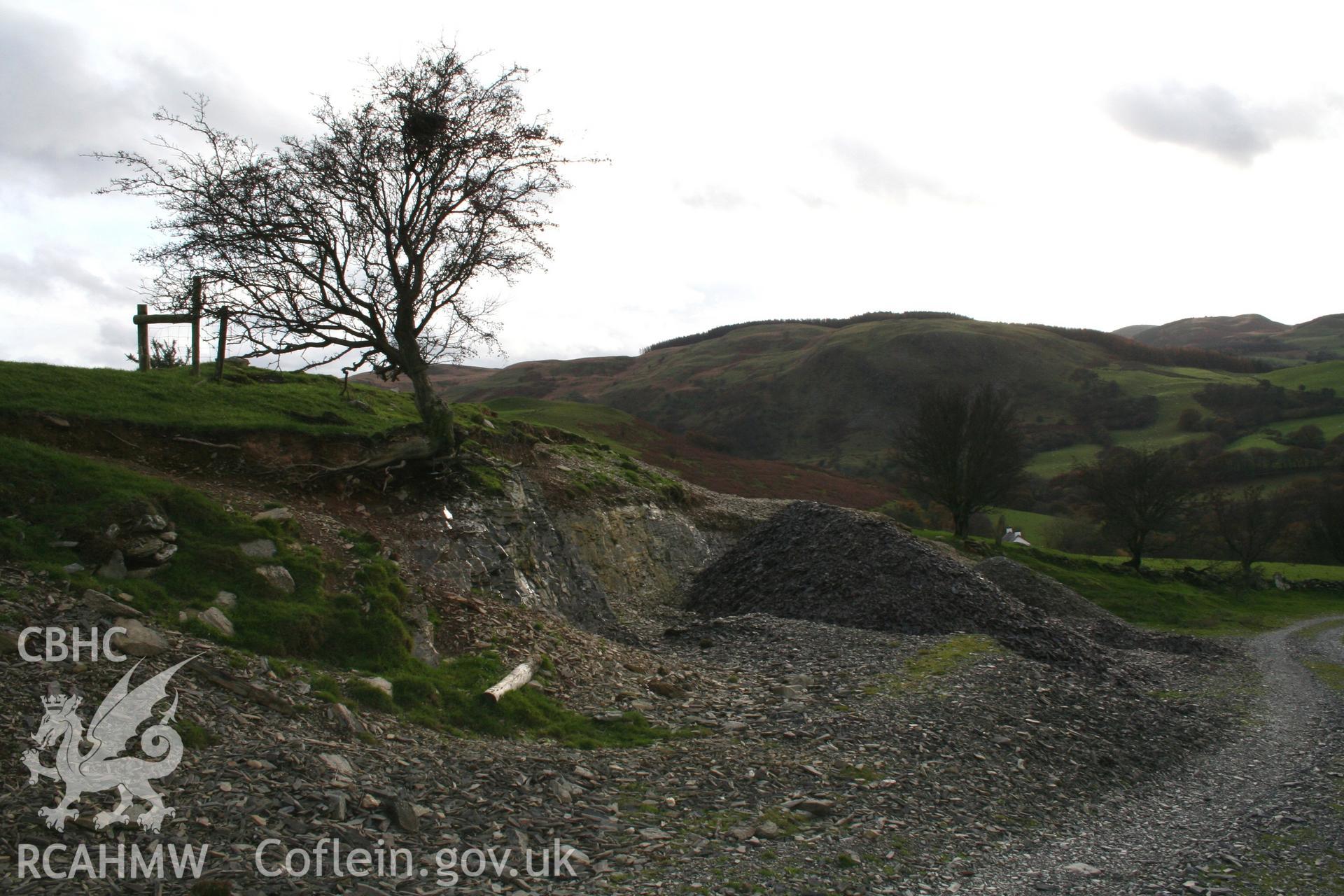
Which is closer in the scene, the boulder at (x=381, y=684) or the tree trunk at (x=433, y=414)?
the boulder at (x=381, y=684)

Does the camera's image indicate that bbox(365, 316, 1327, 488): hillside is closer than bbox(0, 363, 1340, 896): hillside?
No

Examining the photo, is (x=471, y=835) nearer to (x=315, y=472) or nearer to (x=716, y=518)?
(x=315, y=472)

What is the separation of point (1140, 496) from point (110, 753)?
2117 inches

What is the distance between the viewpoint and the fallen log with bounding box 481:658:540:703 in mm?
10828

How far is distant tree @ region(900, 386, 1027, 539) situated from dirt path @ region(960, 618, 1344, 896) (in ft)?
106

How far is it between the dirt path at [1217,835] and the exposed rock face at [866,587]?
523 centimetres

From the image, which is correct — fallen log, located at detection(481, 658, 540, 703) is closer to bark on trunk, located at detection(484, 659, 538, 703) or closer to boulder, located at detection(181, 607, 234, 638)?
bark on trunk, located at detection(484, 659, 538, 703)

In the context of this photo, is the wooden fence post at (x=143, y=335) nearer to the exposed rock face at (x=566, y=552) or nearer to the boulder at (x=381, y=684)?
the exposed rock face at (x=566, y=552)

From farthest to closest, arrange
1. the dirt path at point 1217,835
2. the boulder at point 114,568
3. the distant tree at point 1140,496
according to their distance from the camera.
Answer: the distant tree at point 1140,496 → the boulder at point 114,568 → the dirt path at point 1217,835

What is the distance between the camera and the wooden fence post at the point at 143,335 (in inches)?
813

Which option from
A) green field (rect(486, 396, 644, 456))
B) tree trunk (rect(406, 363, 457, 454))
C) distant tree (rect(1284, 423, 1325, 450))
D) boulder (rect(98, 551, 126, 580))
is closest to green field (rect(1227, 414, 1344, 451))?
distant tree (rect(1284, 423, 1325, 450))

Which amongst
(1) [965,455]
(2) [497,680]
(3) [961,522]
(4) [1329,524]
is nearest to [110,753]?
(2) [497,680]

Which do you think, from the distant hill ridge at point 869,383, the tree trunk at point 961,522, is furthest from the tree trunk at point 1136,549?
the distant hill ridge at point 869,383

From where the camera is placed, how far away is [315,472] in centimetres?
1630
